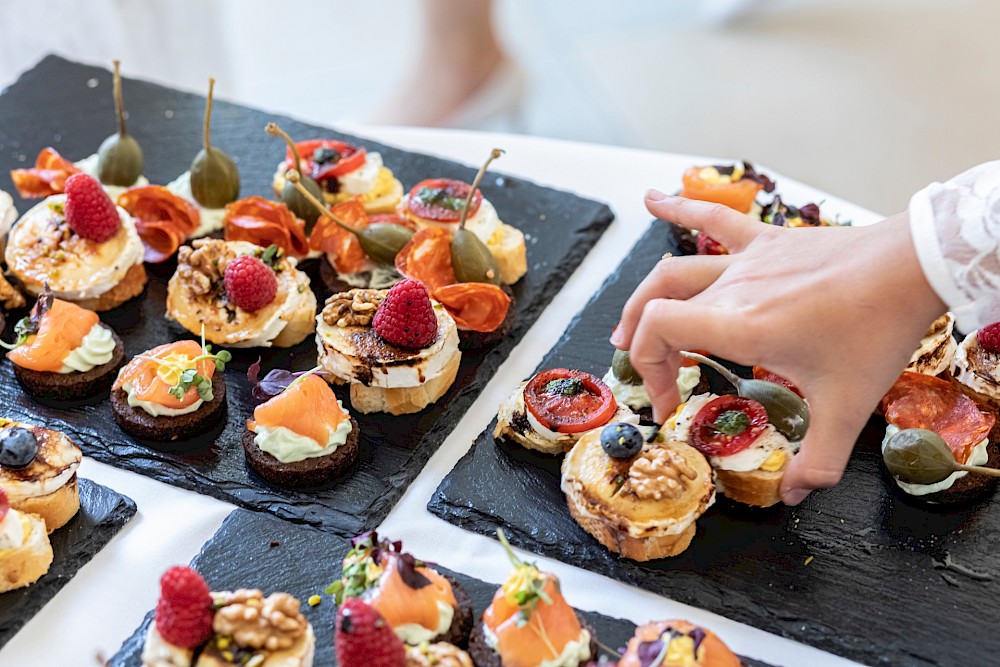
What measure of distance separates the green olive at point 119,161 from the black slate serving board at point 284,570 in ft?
4.32

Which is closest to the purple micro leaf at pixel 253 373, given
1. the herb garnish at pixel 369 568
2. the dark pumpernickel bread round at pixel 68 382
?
the dark pumpernickel bread round at pixel 68 382

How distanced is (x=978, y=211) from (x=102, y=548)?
6.03 ft

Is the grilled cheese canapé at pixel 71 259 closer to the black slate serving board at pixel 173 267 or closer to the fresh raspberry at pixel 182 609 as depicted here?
the black slate serving board at pixel 173 267

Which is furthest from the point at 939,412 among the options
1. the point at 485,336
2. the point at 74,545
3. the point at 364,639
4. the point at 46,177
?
the point at 46,177

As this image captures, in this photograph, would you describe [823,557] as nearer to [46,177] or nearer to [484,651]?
[484,651]

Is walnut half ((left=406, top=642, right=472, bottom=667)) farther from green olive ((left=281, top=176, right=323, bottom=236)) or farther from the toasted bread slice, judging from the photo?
green olive ((left=281, top=176, right=323, bottom=236))

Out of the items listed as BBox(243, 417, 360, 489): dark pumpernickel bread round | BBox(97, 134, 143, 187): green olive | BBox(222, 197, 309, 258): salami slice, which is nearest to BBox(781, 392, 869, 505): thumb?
BBox(243, 417, 360, 489): dark pumpernickel bread round

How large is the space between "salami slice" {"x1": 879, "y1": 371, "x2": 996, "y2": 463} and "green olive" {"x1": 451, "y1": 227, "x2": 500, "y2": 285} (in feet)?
3.29

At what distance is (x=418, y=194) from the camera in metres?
3.28

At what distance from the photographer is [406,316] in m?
2.69

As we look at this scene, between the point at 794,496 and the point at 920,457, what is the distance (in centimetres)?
29

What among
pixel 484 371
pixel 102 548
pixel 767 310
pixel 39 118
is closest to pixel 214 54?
pixel 39 118

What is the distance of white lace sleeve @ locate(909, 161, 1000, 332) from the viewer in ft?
7.06

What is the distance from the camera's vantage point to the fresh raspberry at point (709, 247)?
3119 millimetres
